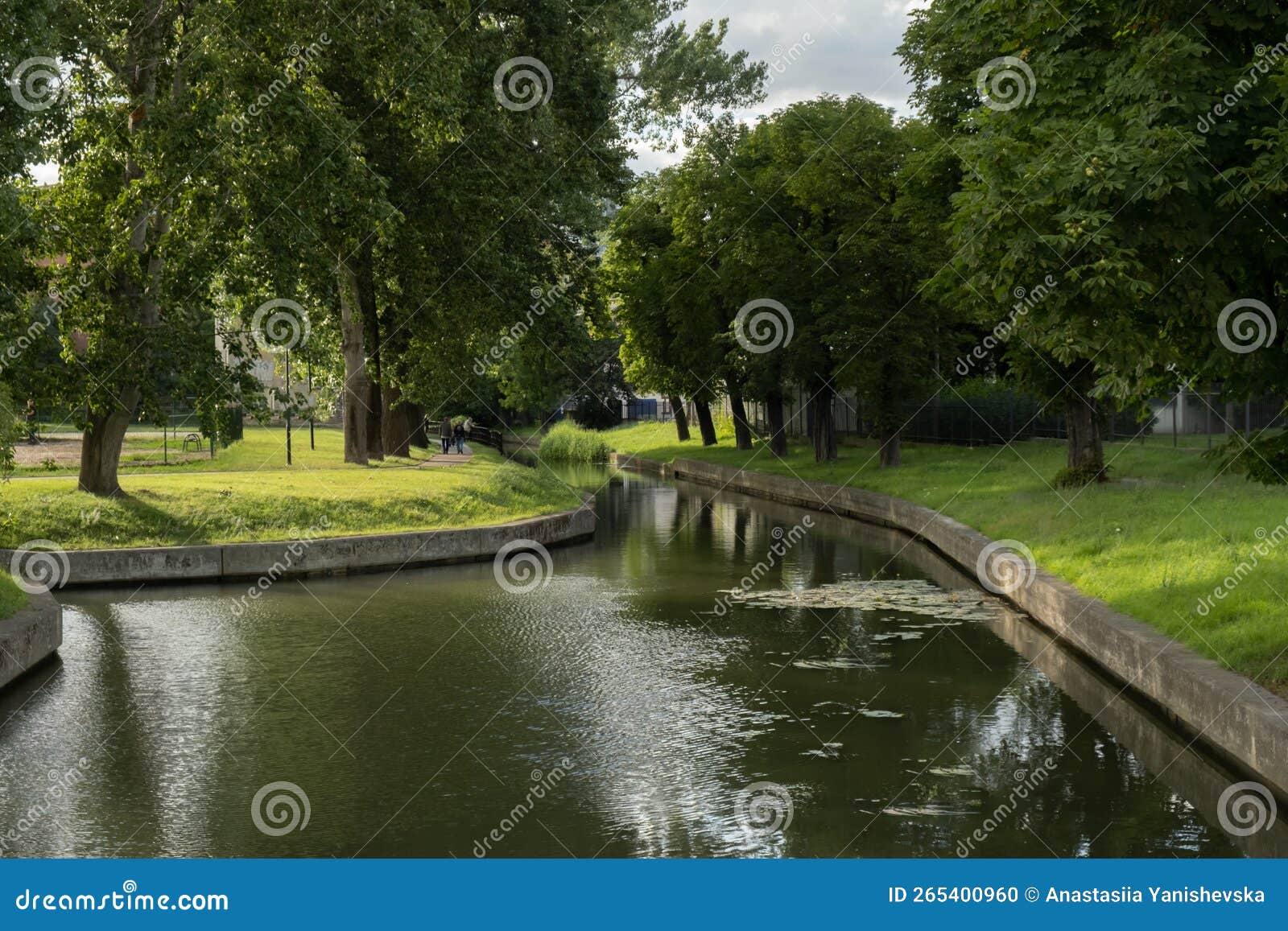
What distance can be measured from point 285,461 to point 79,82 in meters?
16.9

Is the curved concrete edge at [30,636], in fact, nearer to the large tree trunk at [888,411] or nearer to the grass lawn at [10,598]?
the grass lawn at [10,598]

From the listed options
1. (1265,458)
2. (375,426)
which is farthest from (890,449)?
(1265,458)

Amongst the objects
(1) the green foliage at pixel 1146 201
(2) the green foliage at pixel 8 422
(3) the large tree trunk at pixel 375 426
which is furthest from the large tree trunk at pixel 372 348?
(1) the green foliage at pixel 1146 201

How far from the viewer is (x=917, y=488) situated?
1233 inches

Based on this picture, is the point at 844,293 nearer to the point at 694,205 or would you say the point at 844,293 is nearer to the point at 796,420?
the point at 694,205

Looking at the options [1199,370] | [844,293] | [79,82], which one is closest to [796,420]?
A: [844,293]
